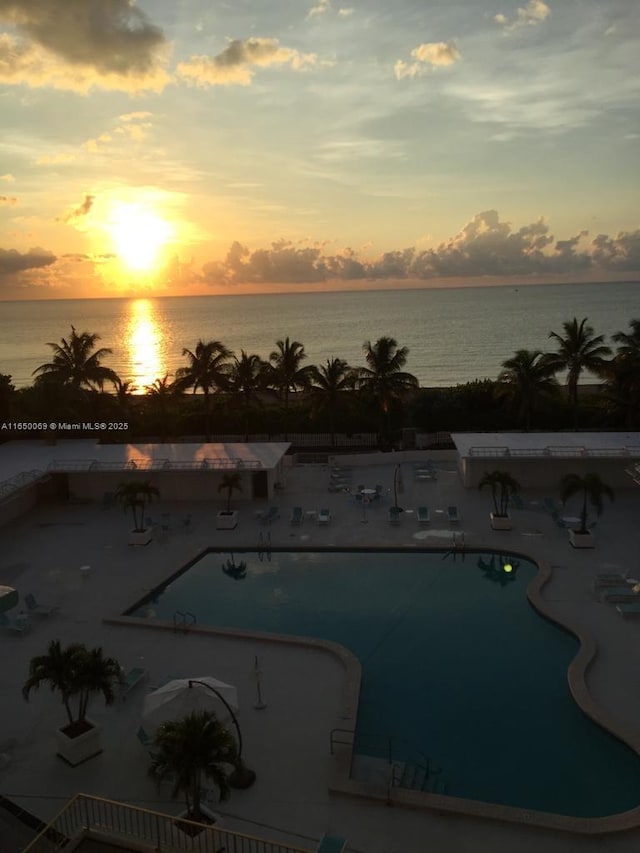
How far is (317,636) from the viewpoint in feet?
57.8

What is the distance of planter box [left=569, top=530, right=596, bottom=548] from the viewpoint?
22328mm

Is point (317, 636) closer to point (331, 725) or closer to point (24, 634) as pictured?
point (331, 725)

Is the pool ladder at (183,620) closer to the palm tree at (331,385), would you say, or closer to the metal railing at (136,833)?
the metal railing at (136,833)

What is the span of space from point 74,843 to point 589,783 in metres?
8.65

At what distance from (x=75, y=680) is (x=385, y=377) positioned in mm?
27321

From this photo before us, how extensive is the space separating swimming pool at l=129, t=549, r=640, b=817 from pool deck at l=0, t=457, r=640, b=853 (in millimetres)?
714

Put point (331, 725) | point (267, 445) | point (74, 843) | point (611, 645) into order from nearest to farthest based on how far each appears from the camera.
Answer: point (74, 843) < point (331, 725) < point (611, 645) < point (267, 445)

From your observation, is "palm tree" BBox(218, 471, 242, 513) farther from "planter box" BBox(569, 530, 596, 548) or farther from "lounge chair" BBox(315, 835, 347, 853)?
"lounge chair" BBox(315, 835, 347, 853)

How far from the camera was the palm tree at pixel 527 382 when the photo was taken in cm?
3594

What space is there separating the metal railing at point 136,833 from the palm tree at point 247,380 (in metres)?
28.8

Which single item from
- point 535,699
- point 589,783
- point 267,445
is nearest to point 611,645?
point 535,699

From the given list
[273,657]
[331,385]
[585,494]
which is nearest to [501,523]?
[585,494]

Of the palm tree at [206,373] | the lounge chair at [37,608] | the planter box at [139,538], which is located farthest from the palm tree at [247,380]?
the lounge chair at [37,608]

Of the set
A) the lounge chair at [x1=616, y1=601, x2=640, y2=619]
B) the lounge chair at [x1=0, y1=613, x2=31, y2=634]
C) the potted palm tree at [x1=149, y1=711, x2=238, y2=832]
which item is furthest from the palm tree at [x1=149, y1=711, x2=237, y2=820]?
the lounge chair at [x1=616, y1=601, x2=640, y2=619]
